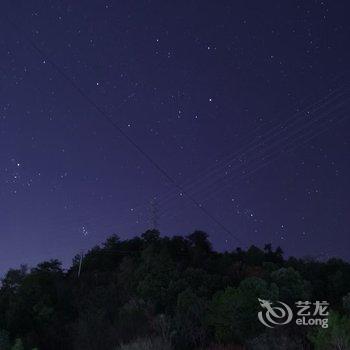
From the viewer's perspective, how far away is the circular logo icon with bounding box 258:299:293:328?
25820 mm

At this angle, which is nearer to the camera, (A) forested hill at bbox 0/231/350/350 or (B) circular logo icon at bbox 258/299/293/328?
(B) circular logo icon at bbox 258/299/293/328

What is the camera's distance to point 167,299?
34.0 metres

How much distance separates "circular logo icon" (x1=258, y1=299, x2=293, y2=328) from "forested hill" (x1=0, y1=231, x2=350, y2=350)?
14.0 inches

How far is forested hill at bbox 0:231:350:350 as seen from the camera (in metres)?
26.8

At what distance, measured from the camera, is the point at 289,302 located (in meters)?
31.1

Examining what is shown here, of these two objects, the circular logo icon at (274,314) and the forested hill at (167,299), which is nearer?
the circular logo icon at (274,314)

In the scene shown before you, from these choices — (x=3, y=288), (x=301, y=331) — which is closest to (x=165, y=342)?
(x=301, y=331)

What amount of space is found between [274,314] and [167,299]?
7945mm

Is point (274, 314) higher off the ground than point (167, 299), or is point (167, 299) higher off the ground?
point (167, 299)

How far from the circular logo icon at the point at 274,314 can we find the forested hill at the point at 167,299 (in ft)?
1.17

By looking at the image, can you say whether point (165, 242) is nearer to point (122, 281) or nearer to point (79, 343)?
point (122, 281)

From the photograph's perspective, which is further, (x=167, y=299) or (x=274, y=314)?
(x=167, y=299)

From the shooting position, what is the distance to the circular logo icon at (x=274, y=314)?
84.7ft

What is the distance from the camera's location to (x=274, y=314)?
92.2 feet
